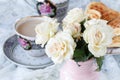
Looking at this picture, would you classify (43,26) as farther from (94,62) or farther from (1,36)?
(1,36)

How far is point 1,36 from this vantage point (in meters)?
0.83

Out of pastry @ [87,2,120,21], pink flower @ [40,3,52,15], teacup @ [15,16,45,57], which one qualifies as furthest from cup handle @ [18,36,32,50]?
pastry @ [87,2,120,21]

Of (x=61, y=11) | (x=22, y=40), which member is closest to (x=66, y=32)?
(x=22, y=40)

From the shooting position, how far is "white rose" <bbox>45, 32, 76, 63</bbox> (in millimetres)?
485

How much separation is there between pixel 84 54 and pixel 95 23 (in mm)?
65

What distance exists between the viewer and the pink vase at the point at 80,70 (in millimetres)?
549

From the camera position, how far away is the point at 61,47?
49 cm

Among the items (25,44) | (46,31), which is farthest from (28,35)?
(46,31)

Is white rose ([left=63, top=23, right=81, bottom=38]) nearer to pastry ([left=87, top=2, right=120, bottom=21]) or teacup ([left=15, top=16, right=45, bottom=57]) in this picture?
teacup ([left=15, top=16, right=45, bottom=57])

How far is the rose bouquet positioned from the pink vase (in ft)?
0.06

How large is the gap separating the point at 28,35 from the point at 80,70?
0.23m

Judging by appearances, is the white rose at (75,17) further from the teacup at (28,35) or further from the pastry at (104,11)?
the pastry at (104,11)

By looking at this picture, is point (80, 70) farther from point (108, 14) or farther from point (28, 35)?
point (108, 14)

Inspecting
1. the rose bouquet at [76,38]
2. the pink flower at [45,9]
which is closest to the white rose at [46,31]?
the rose bouquet at [76,38]
